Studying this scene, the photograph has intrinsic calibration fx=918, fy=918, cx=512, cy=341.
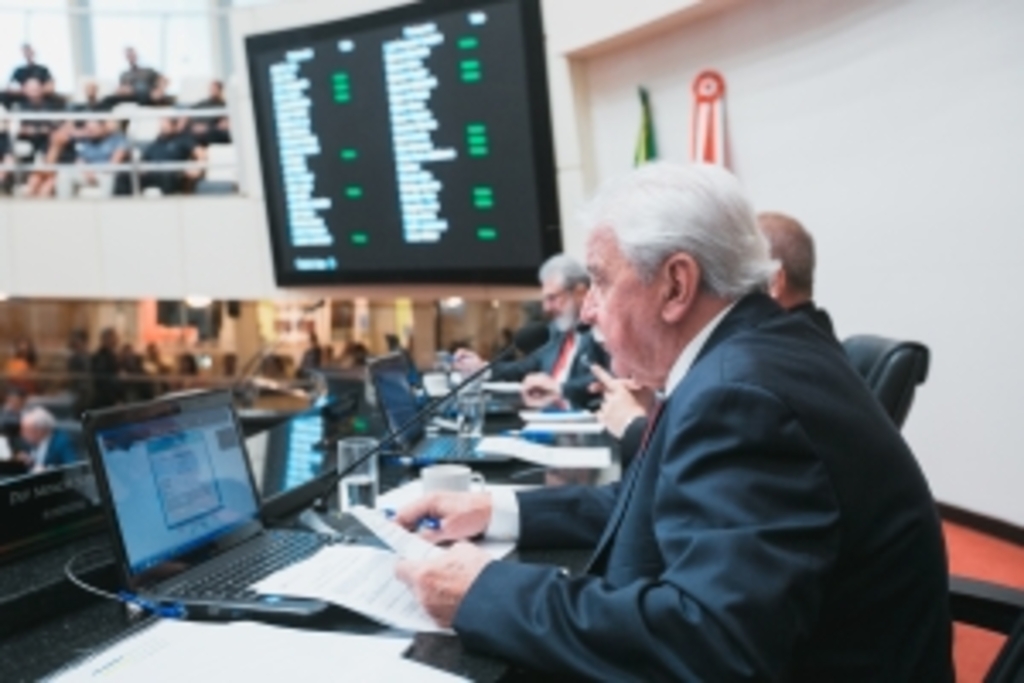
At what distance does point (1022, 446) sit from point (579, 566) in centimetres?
254

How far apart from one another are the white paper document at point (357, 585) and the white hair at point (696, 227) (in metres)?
0.46

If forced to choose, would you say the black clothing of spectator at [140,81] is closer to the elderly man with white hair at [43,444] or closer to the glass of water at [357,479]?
the elderly man with white hair at [43,444]

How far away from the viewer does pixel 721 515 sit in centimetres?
83

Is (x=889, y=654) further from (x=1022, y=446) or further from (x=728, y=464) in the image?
(x=1022, y=446)

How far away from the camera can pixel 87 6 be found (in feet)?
23.6

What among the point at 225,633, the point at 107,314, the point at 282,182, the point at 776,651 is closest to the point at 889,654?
the point at 776,651

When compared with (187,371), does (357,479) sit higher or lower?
higher

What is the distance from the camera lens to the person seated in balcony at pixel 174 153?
21.7 feet

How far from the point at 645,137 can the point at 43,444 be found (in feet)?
10.6

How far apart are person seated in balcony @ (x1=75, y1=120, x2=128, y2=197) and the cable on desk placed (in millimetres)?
6163

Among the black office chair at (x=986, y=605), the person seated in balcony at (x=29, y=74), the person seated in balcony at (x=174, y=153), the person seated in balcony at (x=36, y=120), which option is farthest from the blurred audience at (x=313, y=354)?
the black office chair at (x=986, y=605)

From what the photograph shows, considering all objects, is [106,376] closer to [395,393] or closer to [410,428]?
[395,393]

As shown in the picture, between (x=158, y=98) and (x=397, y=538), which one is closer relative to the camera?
(x=397, y=538)

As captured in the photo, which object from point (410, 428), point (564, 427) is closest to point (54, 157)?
point (564, 427)
